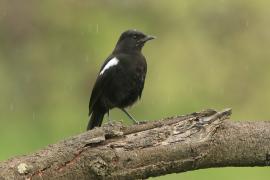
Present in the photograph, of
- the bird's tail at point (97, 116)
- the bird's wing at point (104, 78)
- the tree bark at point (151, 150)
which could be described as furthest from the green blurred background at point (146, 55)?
the tree bark at point (151, 150)

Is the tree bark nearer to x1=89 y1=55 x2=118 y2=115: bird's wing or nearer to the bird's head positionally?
x1=89 y1=55 x2=118 y2=115: bird's wing

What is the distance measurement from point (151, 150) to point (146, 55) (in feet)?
31.2

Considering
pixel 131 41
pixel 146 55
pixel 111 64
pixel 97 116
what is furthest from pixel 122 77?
pixel 146 55

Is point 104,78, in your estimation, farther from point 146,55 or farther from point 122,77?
point 146,55

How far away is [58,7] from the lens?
17.2m

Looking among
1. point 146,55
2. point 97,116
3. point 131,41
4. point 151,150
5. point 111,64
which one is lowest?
point 151,150

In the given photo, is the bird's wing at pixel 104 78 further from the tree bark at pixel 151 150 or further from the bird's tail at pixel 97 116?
the tree bark at pixel 151 150

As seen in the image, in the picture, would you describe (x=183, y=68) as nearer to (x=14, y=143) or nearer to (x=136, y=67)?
(x=14, y=143)

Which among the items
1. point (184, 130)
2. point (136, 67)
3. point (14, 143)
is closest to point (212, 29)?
point (14, 143)

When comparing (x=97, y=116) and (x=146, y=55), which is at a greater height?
(x=146, y=55)

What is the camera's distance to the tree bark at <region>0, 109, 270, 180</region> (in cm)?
455

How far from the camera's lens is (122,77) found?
23.4ft

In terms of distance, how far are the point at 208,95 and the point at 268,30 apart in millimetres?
2206

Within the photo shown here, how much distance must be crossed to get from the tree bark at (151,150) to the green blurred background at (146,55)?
6310 mm
